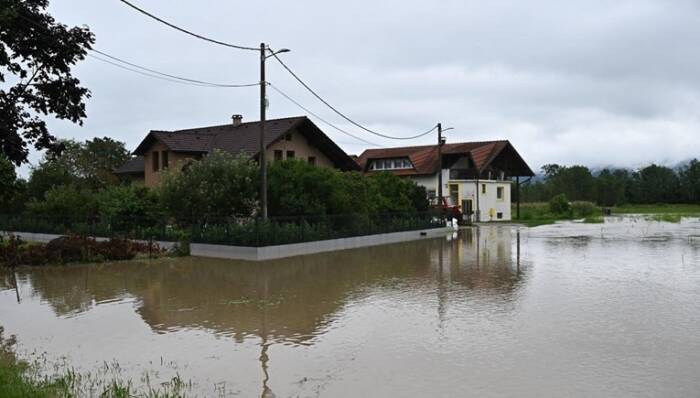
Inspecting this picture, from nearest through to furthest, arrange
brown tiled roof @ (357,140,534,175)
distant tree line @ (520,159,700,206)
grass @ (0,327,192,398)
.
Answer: grass @ (0,327,192,398), brown tiled roof @ (357,140,534,175), distant tree line @ (520,159,700,206)

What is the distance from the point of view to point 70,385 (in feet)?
23.7

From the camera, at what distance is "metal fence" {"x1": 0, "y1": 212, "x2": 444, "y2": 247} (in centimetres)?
2243

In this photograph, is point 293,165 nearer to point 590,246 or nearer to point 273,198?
point 273,198

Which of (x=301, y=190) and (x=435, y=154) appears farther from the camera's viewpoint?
(x=435, y=154)

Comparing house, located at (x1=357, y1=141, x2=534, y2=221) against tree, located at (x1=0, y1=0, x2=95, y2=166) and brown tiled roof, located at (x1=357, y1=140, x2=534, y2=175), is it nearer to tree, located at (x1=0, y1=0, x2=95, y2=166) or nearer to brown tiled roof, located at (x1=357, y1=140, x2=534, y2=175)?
brown tiled roof, located at (x1=357, y1=140, x2=534, y2=175)

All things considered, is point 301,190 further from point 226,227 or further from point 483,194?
point 483,194

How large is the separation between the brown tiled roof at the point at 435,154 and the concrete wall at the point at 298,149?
15088mm

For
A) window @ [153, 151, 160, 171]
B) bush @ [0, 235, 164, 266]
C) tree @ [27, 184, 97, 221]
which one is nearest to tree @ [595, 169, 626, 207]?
window @ [153, 151, 160, 171]

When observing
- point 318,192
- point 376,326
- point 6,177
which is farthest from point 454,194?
point 376,326

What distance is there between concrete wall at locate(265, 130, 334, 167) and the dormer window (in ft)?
52.6

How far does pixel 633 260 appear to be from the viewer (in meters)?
20.7

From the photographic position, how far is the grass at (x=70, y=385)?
6.45 m

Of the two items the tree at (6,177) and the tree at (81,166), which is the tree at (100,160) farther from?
the tree at (6,177)

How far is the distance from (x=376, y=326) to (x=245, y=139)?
28.0m
